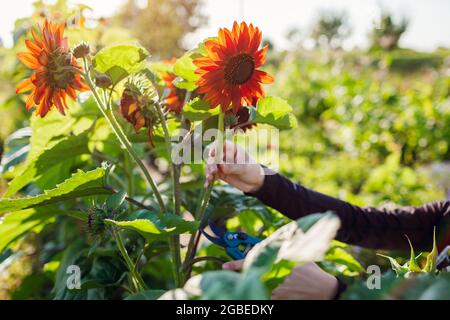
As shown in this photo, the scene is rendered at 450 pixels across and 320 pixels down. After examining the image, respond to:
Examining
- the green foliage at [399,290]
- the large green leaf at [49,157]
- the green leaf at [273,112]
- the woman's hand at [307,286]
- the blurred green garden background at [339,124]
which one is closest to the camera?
the green foliage at [399,290]

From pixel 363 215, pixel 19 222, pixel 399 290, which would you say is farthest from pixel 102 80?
pixel 363 215

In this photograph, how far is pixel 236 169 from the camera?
3.24ft

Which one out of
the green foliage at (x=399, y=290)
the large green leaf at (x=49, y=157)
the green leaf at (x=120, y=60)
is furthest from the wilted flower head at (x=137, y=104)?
the green foliage at (x=399, y=290)

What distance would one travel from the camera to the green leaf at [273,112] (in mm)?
901

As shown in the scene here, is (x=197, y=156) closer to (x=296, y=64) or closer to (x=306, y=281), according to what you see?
(x=306, y=281)

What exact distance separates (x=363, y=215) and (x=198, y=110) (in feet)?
1.83

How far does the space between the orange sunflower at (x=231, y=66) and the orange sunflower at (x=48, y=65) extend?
0.66 feet

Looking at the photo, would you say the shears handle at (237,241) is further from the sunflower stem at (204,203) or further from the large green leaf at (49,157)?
the large green leaf at (49,157)

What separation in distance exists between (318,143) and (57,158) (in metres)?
3.63

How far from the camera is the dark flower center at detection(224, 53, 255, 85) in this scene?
79 centimetres

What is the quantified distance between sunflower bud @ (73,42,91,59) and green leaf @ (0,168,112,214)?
174mm

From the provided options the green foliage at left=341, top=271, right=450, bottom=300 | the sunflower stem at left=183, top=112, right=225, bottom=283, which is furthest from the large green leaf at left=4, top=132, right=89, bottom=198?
the green foliage at left=341, top=271, right=450, bottom=300

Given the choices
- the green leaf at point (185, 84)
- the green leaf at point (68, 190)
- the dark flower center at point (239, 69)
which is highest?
the dark flower center at point (239, 69)

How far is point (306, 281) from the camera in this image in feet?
2.12
